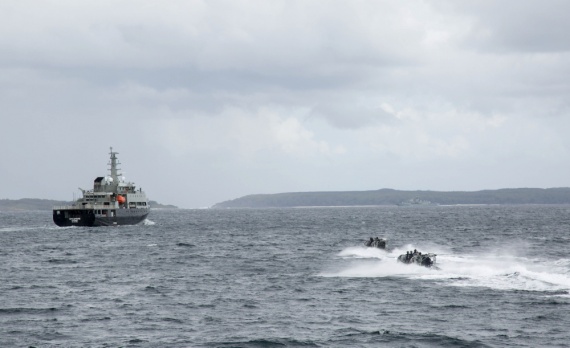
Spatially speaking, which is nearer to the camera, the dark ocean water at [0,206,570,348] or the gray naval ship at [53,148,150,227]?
the dark ocean water at [0,206,570,348]

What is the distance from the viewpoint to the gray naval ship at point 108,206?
512 feet

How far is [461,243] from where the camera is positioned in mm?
115812

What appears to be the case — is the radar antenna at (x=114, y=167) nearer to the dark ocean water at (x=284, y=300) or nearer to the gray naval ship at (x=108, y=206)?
the gray naval ship at (x=108, y=206)

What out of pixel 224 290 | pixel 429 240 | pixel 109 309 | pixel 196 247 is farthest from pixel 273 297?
pixel 429 240

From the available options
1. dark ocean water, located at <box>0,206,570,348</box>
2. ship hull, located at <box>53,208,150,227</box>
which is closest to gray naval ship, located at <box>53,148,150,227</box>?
ship hull, located at <box>53,208,150,227</box>

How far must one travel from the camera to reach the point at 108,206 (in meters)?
160

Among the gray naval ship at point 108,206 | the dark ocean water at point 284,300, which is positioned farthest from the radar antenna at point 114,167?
the dark ocean water at point 284,300

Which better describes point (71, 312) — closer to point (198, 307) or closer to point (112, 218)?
point (198, 307)

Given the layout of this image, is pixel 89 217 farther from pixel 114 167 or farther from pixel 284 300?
pixel 284 300

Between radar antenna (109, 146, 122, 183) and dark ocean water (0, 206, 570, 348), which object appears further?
radar antenna (109, 146, 122, 183)

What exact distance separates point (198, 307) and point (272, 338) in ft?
38.7

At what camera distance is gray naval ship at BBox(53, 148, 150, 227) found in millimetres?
156125

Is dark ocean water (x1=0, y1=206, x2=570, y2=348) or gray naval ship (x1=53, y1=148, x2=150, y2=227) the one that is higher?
gray naval ship (x1=53, y1=148, x2=150, y2=227)

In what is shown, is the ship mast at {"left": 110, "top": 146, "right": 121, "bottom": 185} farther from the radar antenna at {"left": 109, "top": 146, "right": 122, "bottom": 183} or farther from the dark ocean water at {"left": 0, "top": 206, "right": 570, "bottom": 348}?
the dark ocean water at {"left": 0, "top": 206, "right": 570, "bottom": 348}
